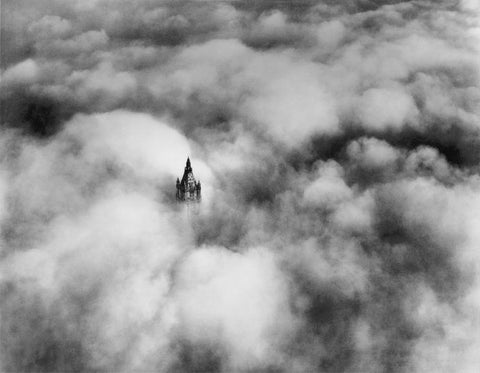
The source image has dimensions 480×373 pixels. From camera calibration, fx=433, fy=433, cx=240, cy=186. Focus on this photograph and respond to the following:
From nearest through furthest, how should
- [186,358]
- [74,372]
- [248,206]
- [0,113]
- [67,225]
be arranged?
[74,372] < [186,358] < [67,225] < [248,206] < [0,113]

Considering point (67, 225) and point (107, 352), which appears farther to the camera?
point (67, 225)

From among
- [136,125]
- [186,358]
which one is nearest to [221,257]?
[186,358]

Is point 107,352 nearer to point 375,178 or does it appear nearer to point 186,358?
point 186,358

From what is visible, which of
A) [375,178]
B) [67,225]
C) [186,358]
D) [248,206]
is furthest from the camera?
[375,178]

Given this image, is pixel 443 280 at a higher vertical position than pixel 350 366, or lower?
higher

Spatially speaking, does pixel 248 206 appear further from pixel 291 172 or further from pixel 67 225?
pixel 67 225

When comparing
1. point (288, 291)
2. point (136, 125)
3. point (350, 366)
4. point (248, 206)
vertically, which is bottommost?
point (350, 366)

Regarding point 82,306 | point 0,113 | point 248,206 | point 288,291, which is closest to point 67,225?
point 82,306
